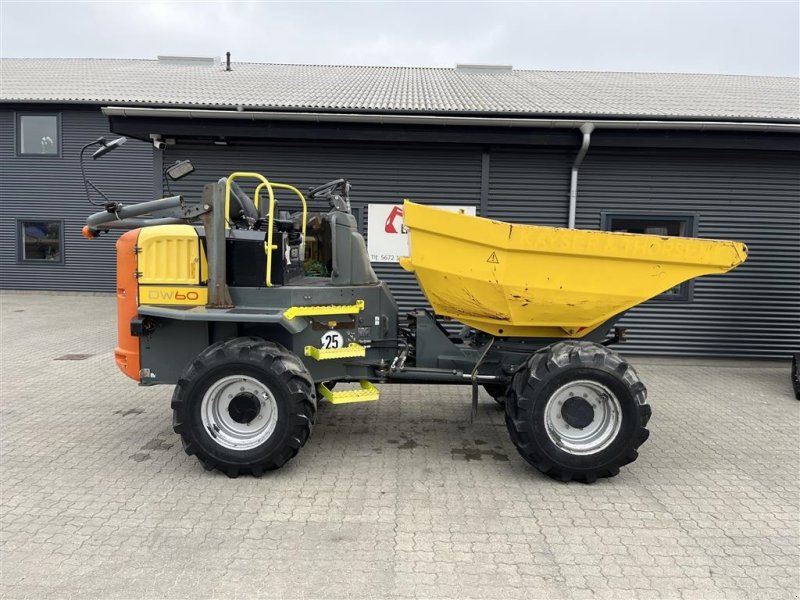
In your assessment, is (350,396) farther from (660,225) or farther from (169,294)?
(660,225)

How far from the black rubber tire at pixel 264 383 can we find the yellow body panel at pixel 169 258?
0.63 meters

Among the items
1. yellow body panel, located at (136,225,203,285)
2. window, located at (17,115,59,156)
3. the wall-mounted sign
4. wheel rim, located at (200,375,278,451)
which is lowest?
wheel rim, located at (200,375,278,451)

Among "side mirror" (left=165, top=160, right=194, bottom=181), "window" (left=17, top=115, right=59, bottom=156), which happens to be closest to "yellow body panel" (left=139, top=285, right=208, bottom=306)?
"side mirror" (left=165, top=160, right=194, bottom=181)

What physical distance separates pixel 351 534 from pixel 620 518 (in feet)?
5.76

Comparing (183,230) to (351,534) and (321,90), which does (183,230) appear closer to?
(351,534)

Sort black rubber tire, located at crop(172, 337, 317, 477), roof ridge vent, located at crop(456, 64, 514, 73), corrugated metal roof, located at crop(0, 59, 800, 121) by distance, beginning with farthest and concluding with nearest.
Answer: roof ridge vent, located at crop(456, 64, 514, 73) → corrugated metal roof, located at crop(0, 59, 800, 121) → black rubber tire, located at crop(172, 337, 317, 477)

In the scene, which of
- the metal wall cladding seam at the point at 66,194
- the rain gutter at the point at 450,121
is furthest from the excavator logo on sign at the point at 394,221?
the metal wall cladding seam at the point at 66,194

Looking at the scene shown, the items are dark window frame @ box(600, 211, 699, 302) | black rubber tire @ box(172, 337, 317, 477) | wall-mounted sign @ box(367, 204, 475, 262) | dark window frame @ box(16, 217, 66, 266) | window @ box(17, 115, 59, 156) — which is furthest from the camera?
dark window frame @ box(16, 217, 66, 266)

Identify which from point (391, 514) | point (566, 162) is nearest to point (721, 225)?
point (566, 162)

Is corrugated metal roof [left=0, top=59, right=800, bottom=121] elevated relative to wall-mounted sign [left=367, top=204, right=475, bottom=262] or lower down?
elevated

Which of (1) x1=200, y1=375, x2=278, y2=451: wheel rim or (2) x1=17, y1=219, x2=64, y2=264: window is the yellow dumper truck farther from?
(2) x1=17, y1=219, x2=64, y2=264: window

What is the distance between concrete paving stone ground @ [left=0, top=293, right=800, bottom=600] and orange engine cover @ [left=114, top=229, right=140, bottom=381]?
81 cm

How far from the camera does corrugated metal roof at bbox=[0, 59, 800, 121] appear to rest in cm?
824

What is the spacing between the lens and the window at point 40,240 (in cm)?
1622
